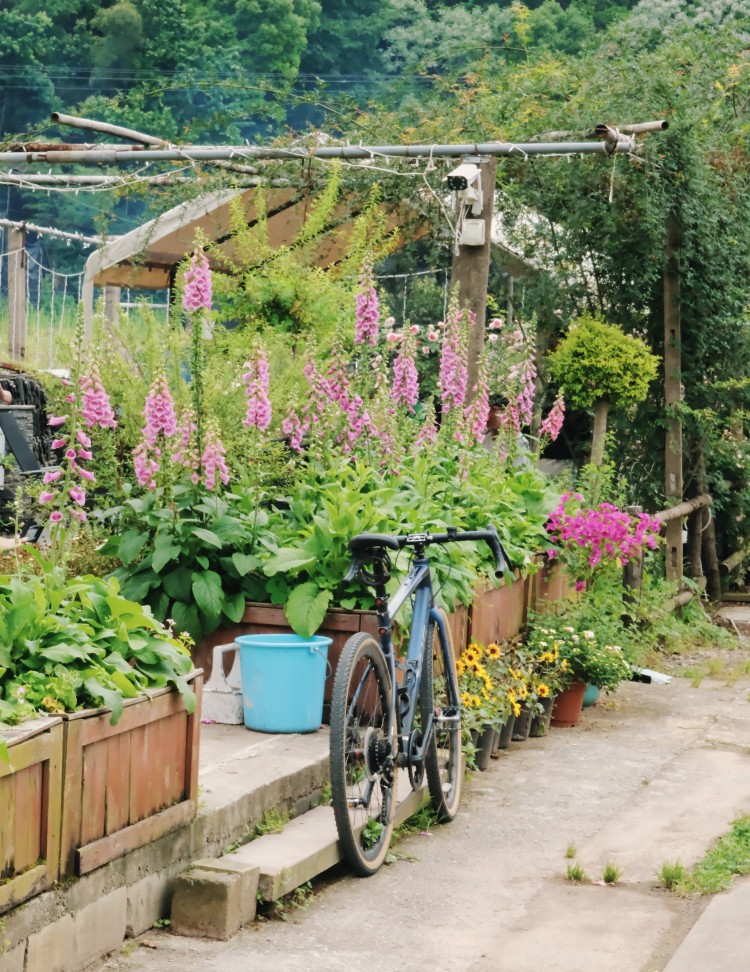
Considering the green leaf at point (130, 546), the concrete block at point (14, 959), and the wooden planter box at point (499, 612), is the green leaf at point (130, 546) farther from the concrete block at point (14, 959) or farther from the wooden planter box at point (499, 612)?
the concrete block at point (14, 959)

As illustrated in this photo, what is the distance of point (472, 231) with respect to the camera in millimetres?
8664

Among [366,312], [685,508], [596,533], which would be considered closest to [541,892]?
[366,312]

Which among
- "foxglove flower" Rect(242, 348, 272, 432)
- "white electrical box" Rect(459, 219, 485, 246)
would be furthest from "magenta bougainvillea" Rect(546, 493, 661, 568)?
"foxglove flower" Rect(242, 348, 272, 432)

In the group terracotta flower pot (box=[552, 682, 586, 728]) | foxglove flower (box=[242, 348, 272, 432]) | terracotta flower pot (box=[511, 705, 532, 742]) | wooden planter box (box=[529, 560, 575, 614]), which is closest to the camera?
foxglove flower (box=[242, 348, 272, 432])

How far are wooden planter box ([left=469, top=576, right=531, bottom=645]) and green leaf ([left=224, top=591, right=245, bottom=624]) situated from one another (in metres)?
1.35

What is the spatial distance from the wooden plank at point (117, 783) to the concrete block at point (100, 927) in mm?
176

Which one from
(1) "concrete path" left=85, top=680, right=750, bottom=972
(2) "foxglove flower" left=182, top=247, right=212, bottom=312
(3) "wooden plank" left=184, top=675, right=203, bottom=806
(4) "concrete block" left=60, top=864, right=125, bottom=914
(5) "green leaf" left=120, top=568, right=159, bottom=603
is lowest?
(1) "concrete path" left=85, top=680, right=750, bottom=972

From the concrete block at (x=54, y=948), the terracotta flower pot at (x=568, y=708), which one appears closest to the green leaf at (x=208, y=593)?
the concrete block at (x=54, y=948)

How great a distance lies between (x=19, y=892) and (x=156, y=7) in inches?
1400

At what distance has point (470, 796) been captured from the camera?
548 cm

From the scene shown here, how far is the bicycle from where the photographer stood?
4074 mm

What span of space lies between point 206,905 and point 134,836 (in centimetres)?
30

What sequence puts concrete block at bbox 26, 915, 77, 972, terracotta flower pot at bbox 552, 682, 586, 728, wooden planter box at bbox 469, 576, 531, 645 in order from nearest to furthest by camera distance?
concrete block at bbox 26, 915, 77, 972, wooden planter box at bbox 469, 576, 531, 645, terracotta flower pot at bbox 552, 682, 586, 728

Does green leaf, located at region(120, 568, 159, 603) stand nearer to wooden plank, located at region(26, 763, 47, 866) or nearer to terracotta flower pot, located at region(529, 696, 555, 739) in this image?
wooden plank, located at region(26, 763, 47, 866)
